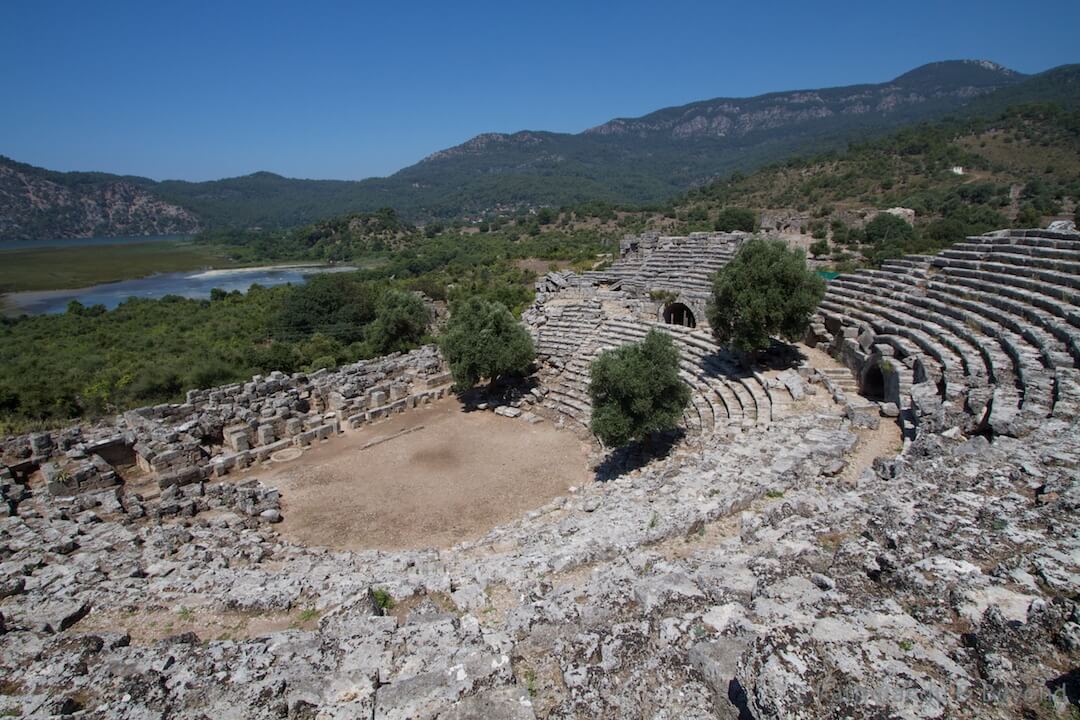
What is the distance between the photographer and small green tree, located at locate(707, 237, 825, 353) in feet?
53.5

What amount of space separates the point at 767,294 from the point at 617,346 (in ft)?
20.1

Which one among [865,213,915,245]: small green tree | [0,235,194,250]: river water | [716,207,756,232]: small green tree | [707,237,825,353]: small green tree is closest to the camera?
[707,237,825,353]: small green tree

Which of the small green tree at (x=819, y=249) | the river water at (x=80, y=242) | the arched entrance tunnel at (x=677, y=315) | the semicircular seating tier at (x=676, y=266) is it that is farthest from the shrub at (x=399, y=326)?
the river water at (x=80, y=242)

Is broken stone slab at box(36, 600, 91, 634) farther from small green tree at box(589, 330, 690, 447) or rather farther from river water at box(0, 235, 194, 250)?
river water at box(0, 235, 194, 250)

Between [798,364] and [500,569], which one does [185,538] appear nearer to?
[500,569]

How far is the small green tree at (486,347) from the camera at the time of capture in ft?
Answer: 67.3

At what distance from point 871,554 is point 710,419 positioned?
32.3ft

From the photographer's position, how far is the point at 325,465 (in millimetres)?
17672

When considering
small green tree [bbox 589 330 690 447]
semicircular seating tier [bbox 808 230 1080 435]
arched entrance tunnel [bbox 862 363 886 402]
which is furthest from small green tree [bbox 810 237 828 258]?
small green tree [bbox 589 330 690 447]

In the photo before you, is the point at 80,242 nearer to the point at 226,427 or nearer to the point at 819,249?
the point at 226,427

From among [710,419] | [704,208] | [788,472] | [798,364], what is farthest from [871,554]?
[704,208]

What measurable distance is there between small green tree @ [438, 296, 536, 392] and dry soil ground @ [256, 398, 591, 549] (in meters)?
1.80

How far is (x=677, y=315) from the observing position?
2711 cm

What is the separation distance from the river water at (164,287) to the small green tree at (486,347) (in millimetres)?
66469
